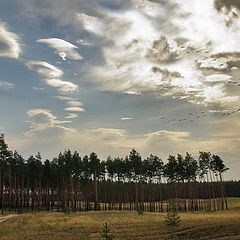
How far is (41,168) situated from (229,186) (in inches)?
5303

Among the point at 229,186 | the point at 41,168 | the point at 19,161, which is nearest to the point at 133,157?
the point at 41,168

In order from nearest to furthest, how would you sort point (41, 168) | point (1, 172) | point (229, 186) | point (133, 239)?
point (133, 239) → point (1, 172) → point (41, 168) → point (229, 186)

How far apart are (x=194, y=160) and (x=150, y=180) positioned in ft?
56.9

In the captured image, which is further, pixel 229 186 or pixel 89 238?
pixel 229 186

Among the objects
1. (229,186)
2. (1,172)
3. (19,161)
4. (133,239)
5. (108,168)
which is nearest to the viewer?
(133,239)

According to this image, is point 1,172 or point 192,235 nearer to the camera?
point 192,235

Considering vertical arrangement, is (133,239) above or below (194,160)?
below

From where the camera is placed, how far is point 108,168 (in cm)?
10894

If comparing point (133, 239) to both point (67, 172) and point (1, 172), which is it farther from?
point (67, 172)

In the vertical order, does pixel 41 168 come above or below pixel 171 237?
above

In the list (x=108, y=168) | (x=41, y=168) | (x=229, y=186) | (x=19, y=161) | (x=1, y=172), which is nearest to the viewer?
(x=1, y=172)

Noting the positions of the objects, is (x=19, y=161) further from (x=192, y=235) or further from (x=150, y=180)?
(x=192, y=235)

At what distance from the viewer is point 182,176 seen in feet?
311

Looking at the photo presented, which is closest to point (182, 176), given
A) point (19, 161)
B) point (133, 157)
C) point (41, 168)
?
Answer: point (133, 157)
